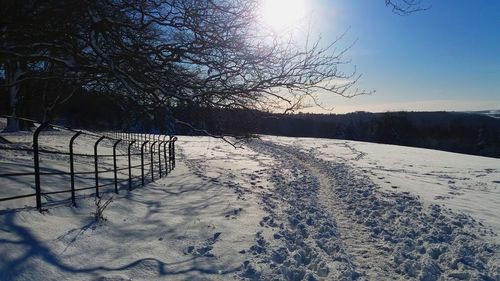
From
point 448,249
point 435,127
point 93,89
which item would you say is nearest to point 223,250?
point 448,249

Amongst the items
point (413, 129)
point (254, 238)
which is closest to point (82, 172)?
point (254, 238)

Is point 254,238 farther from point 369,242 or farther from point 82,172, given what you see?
point 82,172

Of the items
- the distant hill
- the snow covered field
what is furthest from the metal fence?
the distant hill

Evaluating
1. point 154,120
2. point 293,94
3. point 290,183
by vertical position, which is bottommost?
point 290,183

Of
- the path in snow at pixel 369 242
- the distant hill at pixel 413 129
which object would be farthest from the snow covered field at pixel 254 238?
the distant hill at pixel 413 129

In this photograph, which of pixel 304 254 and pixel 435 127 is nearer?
pixel 304 254

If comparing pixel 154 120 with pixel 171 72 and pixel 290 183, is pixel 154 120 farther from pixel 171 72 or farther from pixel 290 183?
pixel 290 183

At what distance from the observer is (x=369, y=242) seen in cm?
636

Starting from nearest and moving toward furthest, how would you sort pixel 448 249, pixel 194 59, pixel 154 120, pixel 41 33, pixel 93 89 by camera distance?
pixel 448 249, pixel 41 33, pixel 194 59, pixel 154 120, pixel 93 89

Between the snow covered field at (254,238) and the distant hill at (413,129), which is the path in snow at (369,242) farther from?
the distant hill at (413,129)

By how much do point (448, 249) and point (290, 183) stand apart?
7305 millimetres

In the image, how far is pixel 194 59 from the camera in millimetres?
8328

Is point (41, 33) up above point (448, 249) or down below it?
above

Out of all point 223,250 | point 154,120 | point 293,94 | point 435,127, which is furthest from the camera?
point 435,127
